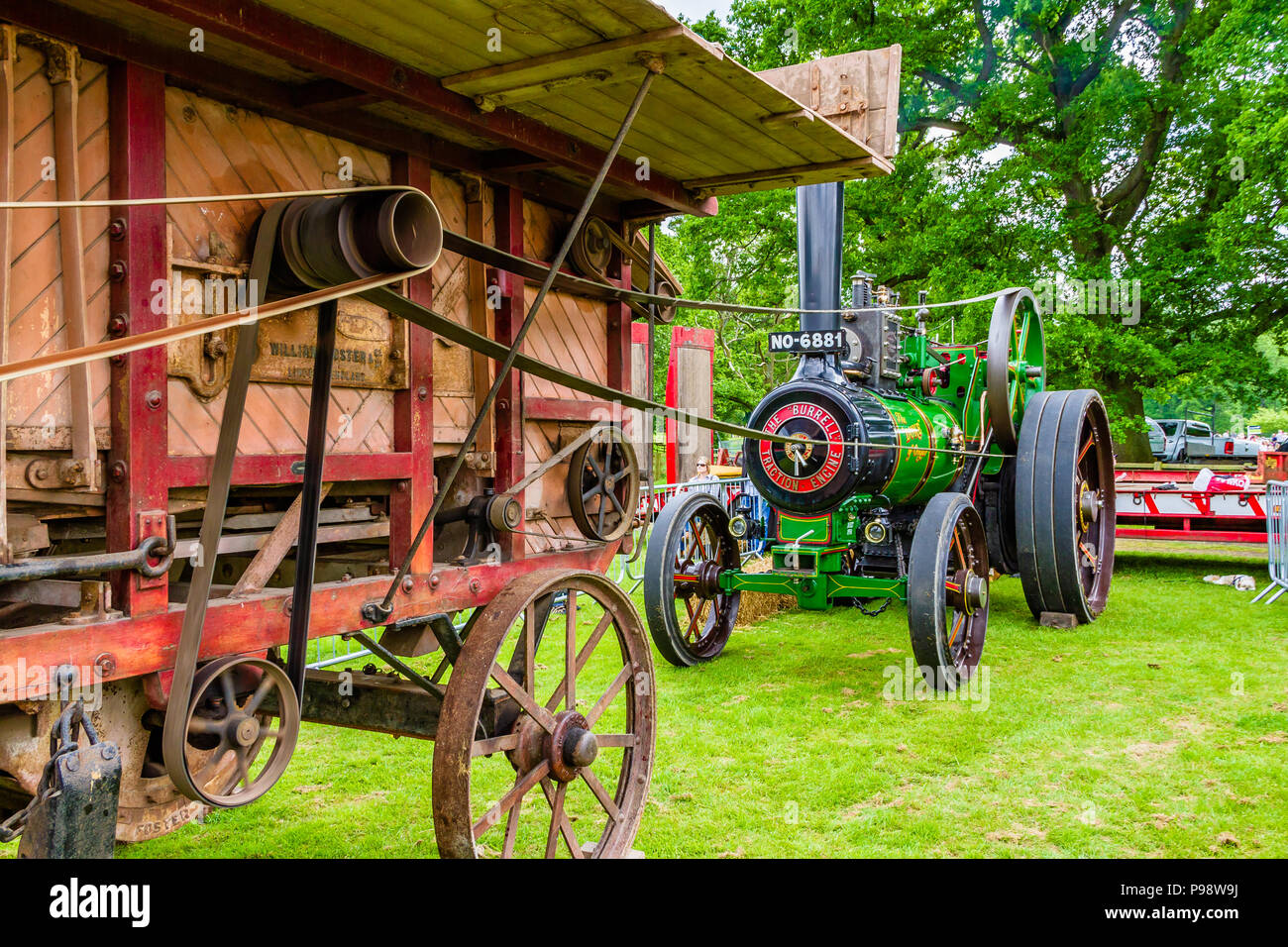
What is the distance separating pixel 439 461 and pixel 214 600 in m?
1.09

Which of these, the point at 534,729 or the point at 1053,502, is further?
the point at 1053,502

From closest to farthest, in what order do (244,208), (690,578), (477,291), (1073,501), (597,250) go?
(244,208)
(477,291)
(597,250)
(690,578)
(1073,501)

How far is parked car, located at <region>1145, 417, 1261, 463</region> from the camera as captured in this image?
77.6 feet

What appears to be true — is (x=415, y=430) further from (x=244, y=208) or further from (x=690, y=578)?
(x=690, y=578)

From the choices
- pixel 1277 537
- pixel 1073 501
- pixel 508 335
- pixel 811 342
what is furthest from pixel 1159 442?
pixel 508 335

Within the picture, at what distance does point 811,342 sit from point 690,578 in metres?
2.06

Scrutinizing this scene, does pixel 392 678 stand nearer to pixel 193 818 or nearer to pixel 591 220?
pixel 193 818

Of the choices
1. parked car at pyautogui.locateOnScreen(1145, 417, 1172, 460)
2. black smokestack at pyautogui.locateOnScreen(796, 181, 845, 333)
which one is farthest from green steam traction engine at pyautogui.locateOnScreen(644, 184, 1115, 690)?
parked car at pyautogui.locateOnScreen(1145, 417, 1172, 460)

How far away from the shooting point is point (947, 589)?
6.95 meters

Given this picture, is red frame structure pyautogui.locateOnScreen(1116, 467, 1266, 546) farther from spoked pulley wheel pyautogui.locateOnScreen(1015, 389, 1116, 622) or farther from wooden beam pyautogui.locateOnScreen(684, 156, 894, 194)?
wooden beam pyautogui.locateOnScreen(684, 156, 894, 194)

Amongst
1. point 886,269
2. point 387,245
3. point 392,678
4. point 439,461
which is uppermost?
point 886,269

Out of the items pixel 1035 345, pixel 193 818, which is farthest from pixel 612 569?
pixel 193 818

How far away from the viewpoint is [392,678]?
357cm

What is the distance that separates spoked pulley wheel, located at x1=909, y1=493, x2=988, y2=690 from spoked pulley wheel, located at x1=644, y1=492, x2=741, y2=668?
1708 mm
